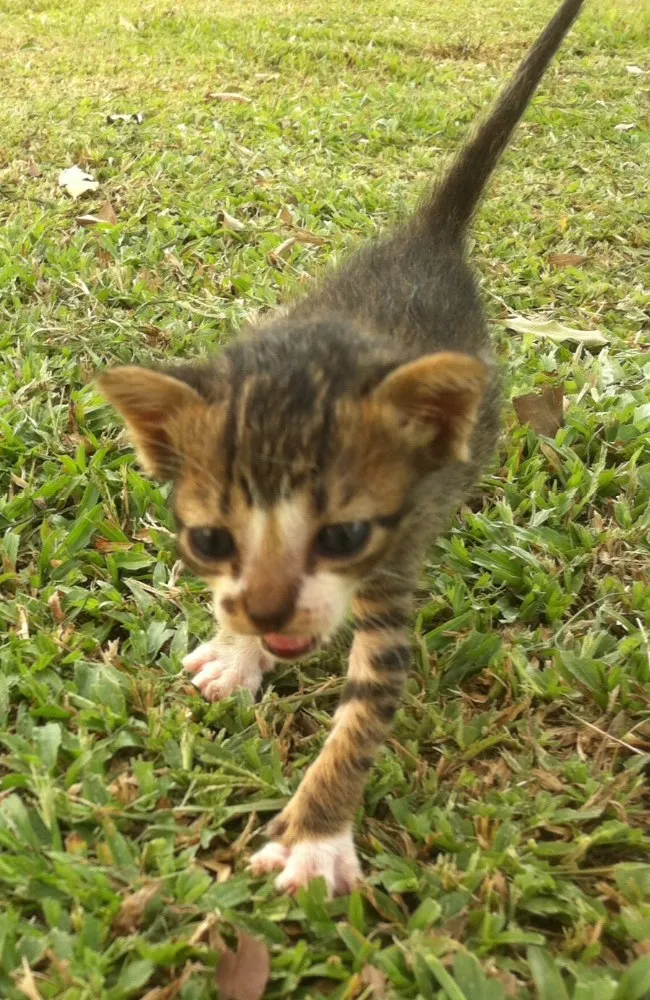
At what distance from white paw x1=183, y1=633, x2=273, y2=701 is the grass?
5 cm

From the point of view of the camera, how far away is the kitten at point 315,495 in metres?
1.61

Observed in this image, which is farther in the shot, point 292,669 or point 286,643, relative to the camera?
point 292,669

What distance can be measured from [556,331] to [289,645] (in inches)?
90.9

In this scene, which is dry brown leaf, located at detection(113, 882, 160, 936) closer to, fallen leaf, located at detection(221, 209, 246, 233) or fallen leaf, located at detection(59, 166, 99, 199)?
fallen leaf, located at detection(221, 209, 246, 233)

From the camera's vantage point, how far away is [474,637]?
2217 mm

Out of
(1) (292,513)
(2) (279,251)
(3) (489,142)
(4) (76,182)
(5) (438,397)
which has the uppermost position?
(3) (489,142)

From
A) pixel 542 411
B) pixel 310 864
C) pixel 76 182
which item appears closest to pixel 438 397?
pixel 310 864

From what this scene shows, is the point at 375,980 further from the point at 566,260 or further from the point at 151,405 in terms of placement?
the point at 566,260

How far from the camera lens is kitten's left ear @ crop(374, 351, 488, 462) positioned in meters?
1.60

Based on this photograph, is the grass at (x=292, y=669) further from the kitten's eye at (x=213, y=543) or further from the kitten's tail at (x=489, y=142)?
the kitten's tail at (x=489, y=142)

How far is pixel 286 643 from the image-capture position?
1703 millimetres

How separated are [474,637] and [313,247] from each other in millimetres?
2471

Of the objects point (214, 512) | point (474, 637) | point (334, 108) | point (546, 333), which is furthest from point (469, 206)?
point (334, 108)

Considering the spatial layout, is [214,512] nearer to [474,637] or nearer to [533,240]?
[474,637]
